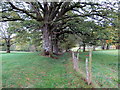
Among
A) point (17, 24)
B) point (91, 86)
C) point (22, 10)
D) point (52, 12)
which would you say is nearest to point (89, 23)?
point (52, 12)

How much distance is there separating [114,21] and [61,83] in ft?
26.7

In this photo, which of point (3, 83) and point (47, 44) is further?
point (47, 44)

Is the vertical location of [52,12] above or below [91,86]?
above

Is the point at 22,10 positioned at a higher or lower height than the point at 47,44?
higher

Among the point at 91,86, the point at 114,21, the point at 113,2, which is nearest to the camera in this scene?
the point at 91,86

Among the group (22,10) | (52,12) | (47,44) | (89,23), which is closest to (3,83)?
(47,44)

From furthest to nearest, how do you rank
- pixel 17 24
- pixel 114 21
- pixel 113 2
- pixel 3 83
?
pixel 17 24, pixel 114 21, pixel 113 2, pixel 3 83

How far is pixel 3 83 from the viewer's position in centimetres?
403

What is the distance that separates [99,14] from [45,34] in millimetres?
6144

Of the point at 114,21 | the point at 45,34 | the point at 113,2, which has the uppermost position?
the point at 113,2

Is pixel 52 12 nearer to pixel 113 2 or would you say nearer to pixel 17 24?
pixel 17 24

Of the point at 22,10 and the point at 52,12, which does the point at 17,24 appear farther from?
the point at 52,12

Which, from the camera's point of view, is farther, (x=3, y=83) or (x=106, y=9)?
(x=106, y=9)

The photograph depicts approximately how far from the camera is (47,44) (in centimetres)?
1069
